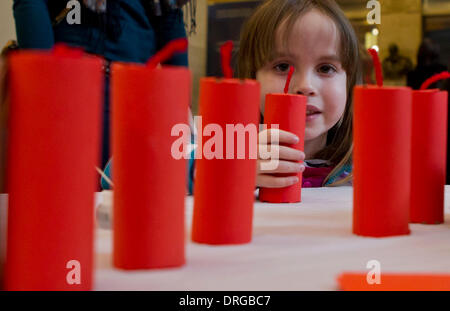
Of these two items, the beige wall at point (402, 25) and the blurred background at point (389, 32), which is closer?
the blurred background at point (389, 32)

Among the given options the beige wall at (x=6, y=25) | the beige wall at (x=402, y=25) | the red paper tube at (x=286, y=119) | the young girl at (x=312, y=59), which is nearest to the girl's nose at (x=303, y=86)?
the young girl at (x=312, y=59)

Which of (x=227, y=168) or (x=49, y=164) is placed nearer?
(x=49, y=164)

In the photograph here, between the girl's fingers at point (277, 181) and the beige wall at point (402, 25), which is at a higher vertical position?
Answer: the beige wall at point (402, 25)

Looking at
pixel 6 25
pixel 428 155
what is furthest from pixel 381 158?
pixel 6 25

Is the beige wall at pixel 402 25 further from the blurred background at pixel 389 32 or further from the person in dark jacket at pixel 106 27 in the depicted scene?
the person in dark jacket at pixel 106 27

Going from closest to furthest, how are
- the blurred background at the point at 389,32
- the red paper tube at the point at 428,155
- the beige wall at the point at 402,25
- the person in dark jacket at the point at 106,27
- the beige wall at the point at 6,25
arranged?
the red paper tube at the point at 428,155, the person in dark jacket at the point at 106,27, the beige wall at the point at 6,25, the blurred background at the point at 389,32, the beige wall at the point at 402,25

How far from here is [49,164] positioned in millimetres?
384

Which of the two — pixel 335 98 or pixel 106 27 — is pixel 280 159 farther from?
pixel 106 27

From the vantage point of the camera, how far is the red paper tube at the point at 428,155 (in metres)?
0.68

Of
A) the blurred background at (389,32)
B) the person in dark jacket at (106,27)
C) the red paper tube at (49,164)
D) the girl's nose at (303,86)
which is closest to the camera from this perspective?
the red paper tube at (49,164)

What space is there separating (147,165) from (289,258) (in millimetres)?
164

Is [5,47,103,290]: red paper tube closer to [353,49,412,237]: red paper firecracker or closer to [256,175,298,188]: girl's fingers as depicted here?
[353,49,412,237]: red paper firecracker

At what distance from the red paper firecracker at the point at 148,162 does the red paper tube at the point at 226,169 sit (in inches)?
3.1

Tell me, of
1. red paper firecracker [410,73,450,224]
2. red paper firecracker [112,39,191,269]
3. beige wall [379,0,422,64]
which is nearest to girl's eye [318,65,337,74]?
red paper firecracker [410,73,450,224]
